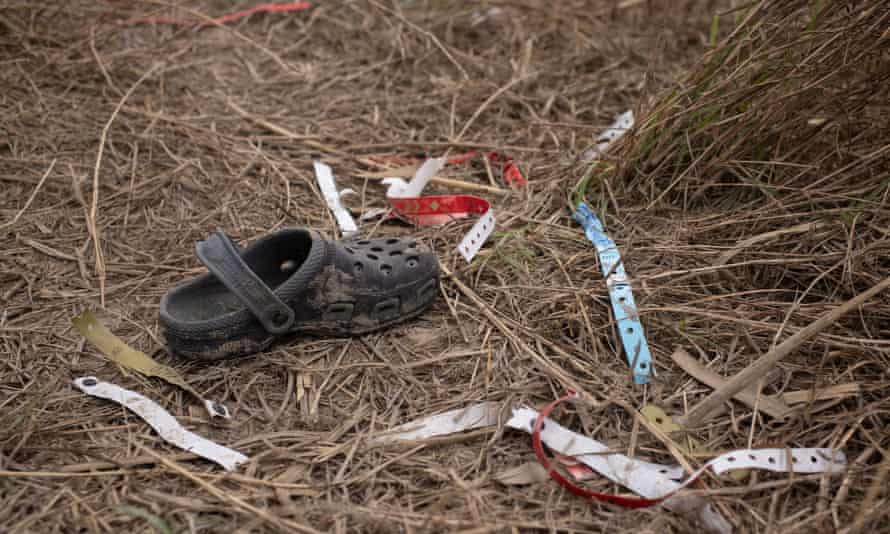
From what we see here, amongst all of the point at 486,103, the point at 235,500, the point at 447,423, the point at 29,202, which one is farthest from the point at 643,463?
the point at 29,202

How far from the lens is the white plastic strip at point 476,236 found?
1.91m

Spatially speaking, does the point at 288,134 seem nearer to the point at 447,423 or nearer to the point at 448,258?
the point at 448,258

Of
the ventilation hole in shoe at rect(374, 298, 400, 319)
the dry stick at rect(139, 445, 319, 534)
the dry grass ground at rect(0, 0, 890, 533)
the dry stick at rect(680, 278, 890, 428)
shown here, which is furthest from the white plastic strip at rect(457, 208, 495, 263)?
the dry stick at rect(139, 445, 319, 534)

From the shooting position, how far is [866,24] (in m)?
1.73

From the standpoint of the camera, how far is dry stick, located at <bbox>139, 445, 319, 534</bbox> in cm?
125

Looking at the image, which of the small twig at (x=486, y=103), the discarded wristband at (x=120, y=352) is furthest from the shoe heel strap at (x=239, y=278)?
the small twig at (x=486, y=103)

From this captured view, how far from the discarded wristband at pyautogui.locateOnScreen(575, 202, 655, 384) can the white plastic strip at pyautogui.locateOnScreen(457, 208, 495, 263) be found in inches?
9.6

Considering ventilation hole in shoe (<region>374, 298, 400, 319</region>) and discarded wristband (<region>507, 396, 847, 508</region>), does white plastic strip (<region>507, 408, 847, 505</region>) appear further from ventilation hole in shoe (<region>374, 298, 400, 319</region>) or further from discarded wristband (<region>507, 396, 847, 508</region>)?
ventilation hole in shoe (<region>374, 298, 400, 319</region>)

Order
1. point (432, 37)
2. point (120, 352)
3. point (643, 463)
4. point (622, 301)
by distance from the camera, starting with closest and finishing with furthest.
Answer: point (643, 463) < point (120, 352) < point (622, 301) < point (432, 37)

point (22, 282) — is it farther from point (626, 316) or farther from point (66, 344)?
point (626, 316)

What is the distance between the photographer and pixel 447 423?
148 cm

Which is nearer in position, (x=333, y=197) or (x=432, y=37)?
(x=333, y=197)

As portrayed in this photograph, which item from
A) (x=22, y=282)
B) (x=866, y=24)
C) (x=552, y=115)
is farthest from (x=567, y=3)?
(x=22, y=282)

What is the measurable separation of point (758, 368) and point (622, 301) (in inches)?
13.6
